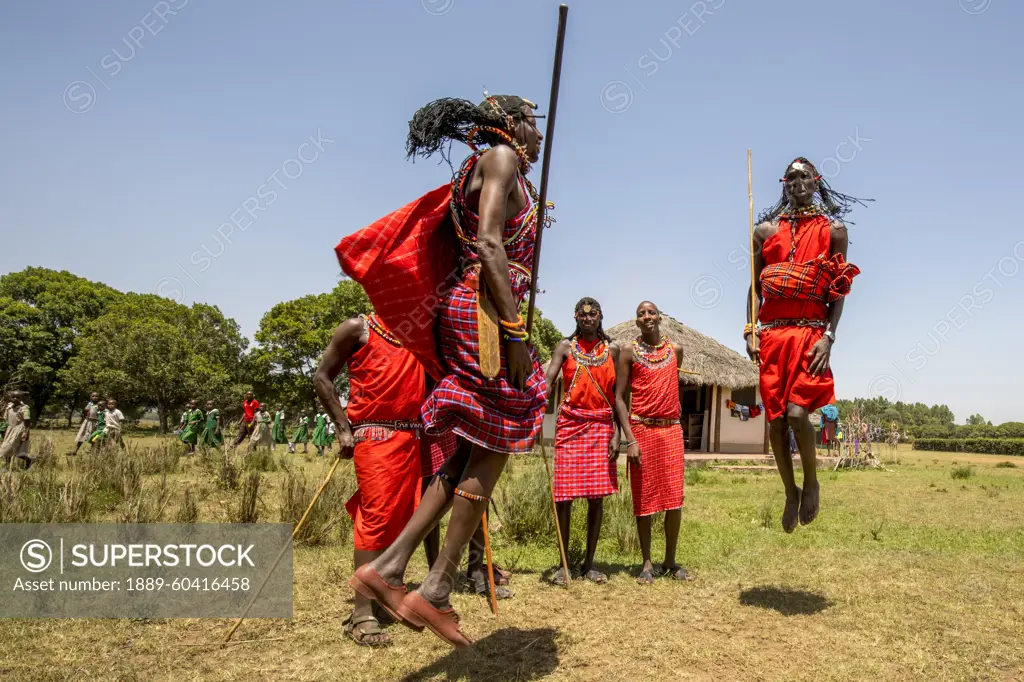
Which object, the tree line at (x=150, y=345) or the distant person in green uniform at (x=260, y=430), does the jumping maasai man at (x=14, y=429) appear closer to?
the distant person in green uniform at (x=260, y=430)

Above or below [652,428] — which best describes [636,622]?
below

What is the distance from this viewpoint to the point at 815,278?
15.1 feet

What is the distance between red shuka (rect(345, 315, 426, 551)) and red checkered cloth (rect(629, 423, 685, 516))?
2.14 meters

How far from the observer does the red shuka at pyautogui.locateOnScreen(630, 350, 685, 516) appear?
5777 mm

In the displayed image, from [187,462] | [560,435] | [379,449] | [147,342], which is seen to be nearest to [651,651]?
[379,449]

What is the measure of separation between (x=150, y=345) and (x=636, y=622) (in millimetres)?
39686

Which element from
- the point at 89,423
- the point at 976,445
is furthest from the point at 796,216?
the point at 976,445

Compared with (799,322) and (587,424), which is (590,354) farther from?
(799,322)

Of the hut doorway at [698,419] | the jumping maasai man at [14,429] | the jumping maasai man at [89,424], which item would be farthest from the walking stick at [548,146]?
the hut doorway at [698,419]

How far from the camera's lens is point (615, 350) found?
6.03 meters

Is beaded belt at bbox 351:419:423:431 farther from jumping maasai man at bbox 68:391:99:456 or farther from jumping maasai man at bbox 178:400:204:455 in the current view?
jumping maasai man at bbox 68:391:99:456

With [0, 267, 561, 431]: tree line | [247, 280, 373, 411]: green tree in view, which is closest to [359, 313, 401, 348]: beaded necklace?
[0, 267, 561, 431]: tree line

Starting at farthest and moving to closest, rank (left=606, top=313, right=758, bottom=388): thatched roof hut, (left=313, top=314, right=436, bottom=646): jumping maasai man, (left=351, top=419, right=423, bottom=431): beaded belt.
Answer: (left=606, top=313, right=758, bottom=388): thatched roof hut, (left=351, top=419, right=423, bottom=431): beaded belt, (left=313, top=314, right=436, bottom=646): jumping maasai man

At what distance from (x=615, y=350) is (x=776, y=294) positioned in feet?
5.29
